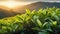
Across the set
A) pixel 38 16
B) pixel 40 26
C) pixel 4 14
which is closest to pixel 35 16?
pixel 38 16

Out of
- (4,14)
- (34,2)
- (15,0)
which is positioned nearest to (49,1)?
(34,2)

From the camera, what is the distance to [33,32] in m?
1.24

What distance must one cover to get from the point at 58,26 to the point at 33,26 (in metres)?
0.21

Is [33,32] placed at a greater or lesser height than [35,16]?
lesser

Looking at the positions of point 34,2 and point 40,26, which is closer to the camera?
point 40,26

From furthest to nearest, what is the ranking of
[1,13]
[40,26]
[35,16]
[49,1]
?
[49,1]
[1,13]
[35,16]
[40,26]

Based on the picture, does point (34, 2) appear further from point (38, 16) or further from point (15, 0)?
point (38, 16)

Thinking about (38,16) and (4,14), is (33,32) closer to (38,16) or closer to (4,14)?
(38,16)

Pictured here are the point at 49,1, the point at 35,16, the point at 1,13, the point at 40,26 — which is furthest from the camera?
the point at 49,1

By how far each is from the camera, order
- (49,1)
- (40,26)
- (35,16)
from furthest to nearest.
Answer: (49,1) → (35,16) → (40,26)

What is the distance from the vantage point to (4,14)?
8.46 feet

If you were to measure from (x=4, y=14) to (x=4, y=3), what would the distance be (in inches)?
46.2

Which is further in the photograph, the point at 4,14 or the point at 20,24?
the point at 4,14

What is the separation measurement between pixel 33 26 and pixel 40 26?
2.9 inches
